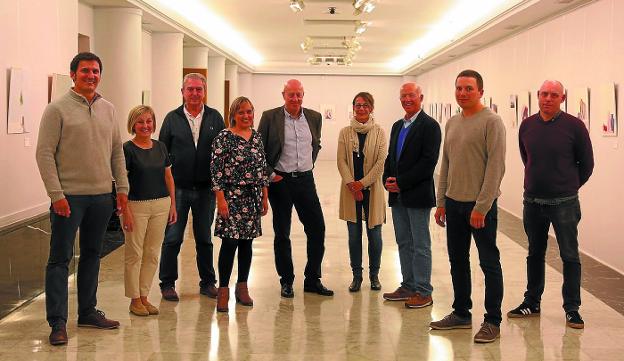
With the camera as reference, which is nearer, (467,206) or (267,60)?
(467,206)

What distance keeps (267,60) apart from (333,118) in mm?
3894

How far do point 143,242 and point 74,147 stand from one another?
1.11 meters

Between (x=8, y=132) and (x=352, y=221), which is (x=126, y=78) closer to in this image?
(x=8, y=132)

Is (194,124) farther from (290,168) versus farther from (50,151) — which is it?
(50,151)

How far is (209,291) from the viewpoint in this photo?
6582 mm

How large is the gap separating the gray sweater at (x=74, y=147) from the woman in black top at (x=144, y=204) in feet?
1.26

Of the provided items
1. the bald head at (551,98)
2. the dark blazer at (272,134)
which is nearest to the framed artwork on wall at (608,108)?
the bald head at (551,98)

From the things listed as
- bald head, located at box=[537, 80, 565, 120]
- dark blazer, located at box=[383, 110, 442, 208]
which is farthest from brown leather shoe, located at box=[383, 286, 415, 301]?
bald head, located at box=[537, 80, 565, 120]

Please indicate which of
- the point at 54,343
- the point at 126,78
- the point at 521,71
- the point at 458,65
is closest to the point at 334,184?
the point at 458,65

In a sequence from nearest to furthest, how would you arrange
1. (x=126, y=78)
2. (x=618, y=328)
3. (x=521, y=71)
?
(x=618, y=328), (x=126, y=78), (x=521, y=71)

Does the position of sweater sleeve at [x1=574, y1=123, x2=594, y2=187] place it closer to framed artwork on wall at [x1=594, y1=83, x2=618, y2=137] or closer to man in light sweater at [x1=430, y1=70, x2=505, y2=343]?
man in light sweater at [x1=430, y1=70, x2=505, y2=343]

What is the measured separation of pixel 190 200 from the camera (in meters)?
6.40

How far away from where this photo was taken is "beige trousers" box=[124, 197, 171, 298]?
18.9 feet

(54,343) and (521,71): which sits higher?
(521,71)
